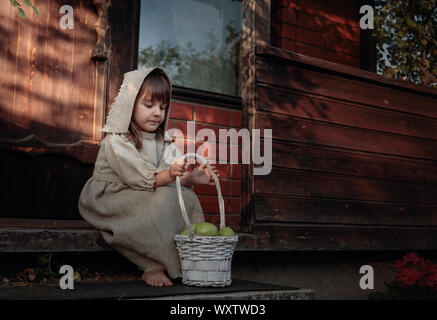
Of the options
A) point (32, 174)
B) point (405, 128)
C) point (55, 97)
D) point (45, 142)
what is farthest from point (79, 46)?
point (405, 128)

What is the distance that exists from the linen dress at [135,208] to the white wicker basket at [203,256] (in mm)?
146

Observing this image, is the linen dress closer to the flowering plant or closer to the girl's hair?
the girl's hair

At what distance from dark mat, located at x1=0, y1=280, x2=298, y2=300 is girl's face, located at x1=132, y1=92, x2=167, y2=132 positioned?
976 millimetres

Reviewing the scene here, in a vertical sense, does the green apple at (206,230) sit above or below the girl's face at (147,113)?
below

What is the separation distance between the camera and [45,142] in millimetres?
4062

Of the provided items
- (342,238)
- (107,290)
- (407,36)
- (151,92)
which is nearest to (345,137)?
(342,238)

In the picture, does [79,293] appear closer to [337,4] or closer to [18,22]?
[18,22]

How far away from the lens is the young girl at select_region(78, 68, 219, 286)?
290cm

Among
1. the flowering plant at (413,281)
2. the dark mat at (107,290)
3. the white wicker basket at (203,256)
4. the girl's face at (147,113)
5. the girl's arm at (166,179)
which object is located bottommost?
the flowering plant at (413,281)

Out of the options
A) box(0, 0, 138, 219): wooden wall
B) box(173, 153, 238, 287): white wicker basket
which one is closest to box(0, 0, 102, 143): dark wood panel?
box(0, 0, 138, 219): wooden wall

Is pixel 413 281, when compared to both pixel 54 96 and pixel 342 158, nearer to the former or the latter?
pixel 342 158

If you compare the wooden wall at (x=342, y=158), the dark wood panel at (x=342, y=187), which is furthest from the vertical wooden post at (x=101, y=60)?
the dark wood panel at (x=342, y=187)

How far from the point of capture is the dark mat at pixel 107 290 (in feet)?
7.97

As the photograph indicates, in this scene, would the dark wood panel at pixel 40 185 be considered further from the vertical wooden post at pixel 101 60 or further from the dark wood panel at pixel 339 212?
the dark wood panel at pixel 339 212
